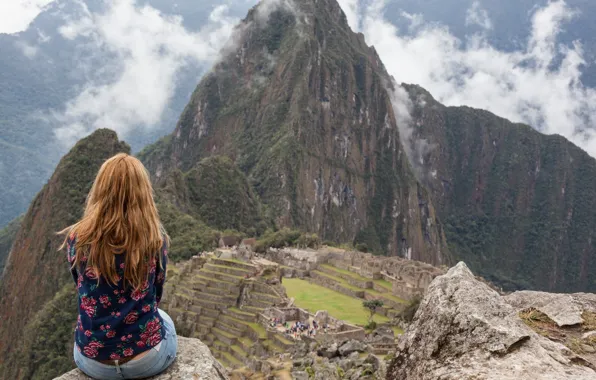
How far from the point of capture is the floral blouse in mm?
4695

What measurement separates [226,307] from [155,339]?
1182 inches

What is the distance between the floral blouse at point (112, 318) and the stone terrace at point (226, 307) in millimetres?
23268

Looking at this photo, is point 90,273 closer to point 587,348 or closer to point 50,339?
point 587,348

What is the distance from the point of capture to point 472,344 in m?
3.90

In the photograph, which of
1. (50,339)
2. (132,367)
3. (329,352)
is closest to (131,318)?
(132,367)

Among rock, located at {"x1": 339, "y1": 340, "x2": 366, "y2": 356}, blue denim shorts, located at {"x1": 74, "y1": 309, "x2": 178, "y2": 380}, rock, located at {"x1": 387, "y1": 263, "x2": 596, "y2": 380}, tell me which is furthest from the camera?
rock, located at {"x1": 339, "y1": 340, "x2": 366, "y2": 356}

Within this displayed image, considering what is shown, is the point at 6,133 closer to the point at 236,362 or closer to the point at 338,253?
the point at 338,253

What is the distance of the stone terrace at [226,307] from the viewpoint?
2956 centimetres

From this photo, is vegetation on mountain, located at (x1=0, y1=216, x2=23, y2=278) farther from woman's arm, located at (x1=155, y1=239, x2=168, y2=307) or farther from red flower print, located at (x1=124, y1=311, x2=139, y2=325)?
red flower print, located at (x1=124, y1=311, x2=139, y2=325)

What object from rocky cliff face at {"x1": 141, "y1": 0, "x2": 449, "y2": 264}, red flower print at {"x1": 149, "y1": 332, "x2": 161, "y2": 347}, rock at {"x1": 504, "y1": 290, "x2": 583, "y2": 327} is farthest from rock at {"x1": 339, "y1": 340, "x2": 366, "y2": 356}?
rocky cliff face at {"x1": 141, "y1": 0, "x2": 449, "y2": 264}

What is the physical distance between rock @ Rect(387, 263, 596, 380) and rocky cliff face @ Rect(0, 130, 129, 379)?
61.2 meters

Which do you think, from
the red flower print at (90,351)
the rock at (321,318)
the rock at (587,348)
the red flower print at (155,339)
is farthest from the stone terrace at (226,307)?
the rock at (587,348)

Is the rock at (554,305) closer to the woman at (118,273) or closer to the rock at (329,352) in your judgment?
the woman at (118,273)

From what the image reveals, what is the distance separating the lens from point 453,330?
4.11 meters
